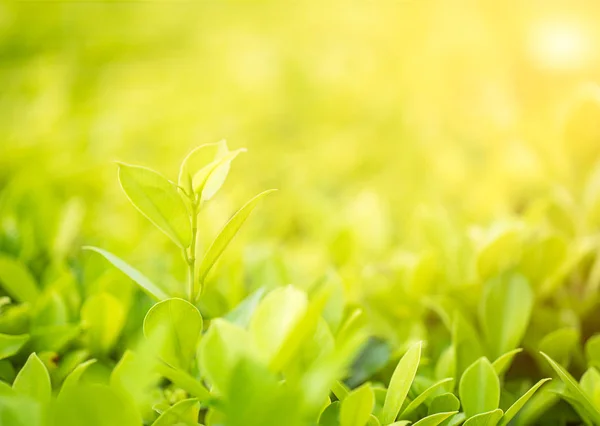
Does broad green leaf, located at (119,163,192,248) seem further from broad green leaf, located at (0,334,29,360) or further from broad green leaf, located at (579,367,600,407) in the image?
broad green leaf, located at (579,367,600,407)

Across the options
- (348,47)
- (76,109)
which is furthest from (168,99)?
(348,47)

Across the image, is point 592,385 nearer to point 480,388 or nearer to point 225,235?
point 480,388

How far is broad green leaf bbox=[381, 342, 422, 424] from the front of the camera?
0.53 meters

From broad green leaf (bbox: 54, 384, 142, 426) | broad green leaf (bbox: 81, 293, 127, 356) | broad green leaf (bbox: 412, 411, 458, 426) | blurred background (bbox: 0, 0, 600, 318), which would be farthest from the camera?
blurred background (bbox: 0, 0, 600, 318)

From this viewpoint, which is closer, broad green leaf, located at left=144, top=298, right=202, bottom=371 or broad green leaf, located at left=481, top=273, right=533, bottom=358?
broad green leaf, located at left=144, top=298, right=202, bottom=371

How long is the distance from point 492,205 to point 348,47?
5.02ft

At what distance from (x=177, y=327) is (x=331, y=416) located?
0.52 feet

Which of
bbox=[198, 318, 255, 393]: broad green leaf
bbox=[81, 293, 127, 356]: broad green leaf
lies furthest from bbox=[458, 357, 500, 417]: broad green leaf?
bbox=[81, 293, 127, 356]: broad green leaf

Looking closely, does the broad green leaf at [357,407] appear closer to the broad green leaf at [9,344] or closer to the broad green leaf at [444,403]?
the broad green leaf at [444,403]

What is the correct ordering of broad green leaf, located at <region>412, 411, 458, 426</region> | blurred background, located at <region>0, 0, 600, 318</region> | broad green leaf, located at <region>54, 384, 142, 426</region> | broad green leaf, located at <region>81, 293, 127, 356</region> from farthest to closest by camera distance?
blurred background, located at <region>0, 0, 600, 318</region>, broad green leaf, located at <region>81, 293, 127, 356</region>, broad green leaf, located at <region>412, 411, 458, 426</region>, broad green leaf, located at <region>54, 384, 142, 426</region>

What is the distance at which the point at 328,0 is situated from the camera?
3.12 m

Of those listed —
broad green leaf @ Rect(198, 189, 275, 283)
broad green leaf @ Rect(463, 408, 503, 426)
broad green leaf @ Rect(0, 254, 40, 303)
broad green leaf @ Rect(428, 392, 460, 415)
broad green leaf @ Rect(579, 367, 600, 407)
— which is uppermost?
broad green leaf @ Rect(198, 189, 275, 283)

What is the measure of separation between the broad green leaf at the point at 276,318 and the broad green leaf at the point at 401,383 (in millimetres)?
116

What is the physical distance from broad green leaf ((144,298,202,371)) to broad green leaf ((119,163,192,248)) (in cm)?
6
